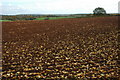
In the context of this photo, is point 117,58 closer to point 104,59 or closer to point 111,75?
point 104,59

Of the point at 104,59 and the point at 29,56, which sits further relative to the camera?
the point at 29,56

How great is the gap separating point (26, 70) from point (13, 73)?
0.70 metres

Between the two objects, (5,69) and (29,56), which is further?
(29,56)

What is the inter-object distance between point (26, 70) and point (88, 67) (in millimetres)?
3415

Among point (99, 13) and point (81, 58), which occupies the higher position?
point (99, 13)

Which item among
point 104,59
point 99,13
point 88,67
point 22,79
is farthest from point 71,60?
point 99,13

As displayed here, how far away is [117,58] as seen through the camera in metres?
9.63

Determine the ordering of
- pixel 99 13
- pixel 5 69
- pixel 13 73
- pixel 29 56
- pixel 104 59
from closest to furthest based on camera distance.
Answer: pixel 13 73 → pixel 5 69 → pixel 104 59 → pixel 29 56 → pixel 99 13

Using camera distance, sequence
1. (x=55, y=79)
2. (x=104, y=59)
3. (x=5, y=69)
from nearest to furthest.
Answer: (x=55, y=79)
(x=5, y=69)
(x=104, y=59)

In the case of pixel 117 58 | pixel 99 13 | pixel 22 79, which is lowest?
pixel 22 79

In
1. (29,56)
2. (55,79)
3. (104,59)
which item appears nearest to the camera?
(55,79)

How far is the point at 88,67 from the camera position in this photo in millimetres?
8250

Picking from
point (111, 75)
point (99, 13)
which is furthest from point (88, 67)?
point (99, 13)

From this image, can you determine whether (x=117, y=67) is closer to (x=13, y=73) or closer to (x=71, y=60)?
(x=71, y=60)
